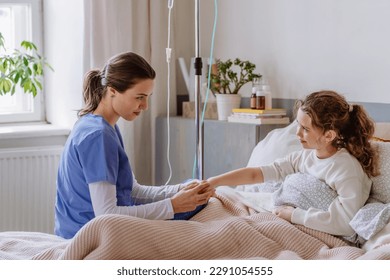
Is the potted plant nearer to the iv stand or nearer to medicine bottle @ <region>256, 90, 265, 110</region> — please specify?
medicine bottle @ <region>256, 90, 265, 110</region>

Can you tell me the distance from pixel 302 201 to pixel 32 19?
2.05m

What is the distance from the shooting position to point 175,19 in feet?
11.8

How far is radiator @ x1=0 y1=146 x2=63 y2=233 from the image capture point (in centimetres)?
327

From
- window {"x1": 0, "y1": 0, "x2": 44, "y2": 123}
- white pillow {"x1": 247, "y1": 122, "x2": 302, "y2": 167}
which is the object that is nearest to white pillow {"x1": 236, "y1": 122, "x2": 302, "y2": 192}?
white pillow {"x1": 247, "y1": 122, "x2": 302, "y2": 167}

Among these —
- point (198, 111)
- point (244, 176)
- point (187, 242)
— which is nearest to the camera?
point (187, 242)

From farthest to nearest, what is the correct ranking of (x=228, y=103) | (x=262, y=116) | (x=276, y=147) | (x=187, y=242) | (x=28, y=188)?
(x=28, y=188) < (x=228, y=103) < (x=262, y=116) < (x=276, y=147) < (x=187, y=242)

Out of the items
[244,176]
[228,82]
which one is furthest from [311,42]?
[244,176]

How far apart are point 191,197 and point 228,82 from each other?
124cm

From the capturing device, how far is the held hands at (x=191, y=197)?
6.74 ft

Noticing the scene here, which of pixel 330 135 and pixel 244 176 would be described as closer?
pixel 330 135

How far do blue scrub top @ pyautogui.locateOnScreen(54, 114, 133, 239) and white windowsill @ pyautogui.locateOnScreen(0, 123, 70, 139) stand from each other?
3.89 ft

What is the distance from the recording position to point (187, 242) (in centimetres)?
178

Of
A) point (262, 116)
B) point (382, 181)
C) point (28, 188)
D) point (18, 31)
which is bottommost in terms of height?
point (28, 188)

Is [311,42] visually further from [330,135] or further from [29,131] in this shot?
[29,131]
